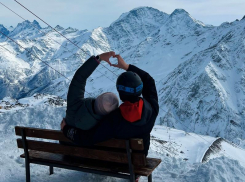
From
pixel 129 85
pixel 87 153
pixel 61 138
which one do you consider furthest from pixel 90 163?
pixel 129 85

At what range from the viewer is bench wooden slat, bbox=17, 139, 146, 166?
476 cm

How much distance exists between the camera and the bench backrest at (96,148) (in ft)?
15.5

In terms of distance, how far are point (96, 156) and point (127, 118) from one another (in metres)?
1.18

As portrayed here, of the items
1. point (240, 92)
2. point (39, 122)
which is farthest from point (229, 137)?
point (39, 122)

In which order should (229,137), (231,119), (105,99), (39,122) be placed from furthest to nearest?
(231,119), (229,137), (39,122), (105,99)

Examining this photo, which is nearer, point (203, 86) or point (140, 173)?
point (140, 173)

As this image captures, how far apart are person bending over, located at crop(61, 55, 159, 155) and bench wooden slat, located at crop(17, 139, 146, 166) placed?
0.33 meters

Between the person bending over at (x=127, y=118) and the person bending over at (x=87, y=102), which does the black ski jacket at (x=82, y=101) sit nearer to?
the person bending over at (x=87, y=102)

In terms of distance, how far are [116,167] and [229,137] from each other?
16112 cm

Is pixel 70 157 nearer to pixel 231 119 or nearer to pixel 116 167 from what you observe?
pixel 116 167

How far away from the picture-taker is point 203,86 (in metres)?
183

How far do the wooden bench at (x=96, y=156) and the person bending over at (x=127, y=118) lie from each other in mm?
203

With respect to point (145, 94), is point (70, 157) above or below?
below

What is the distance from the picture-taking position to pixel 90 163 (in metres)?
5.38
